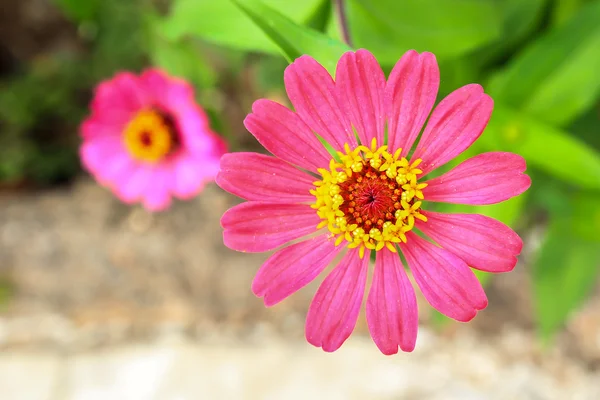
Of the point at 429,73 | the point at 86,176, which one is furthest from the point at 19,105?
the point at 429,73

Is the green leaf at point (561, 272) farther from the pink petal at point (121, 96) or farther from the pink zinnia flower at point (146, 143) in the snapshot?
the pink petal at point (121, 96)

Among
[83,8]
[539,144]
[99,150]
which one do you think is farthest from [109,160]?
[539,144]

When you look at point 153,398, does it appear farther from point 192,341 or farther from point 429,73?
point 429,73

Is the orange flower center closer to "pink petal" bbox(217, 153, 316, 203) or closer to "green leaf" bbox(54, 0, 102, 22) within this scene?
"green leaf" bbox(54, 0, 102, 22)

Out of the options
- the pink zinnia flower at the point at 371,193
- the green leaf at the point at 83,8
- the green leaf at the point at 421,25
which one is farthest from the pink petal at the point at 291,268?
the green leaf at the point at 83,8

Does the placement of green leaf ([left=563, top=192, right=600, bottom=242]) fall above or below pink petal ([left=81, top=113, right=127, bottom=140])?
below

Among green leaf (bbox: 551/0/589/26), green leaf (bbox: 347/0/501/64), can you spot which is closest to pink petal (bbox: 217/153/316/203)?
green leaf (bbox: 347/0/501/64)

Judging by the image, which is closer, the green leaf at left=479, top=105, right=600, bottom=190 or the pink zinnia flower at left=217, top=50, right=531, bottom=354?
the pink zinnia flower at left=217, top=50, right=531, bottom=354
